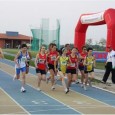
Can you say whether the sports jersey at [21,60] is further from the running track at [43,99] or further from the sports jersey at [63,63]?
the sports jersey at [63,63]

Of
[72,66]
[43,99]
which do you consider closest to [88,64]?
[72,66]

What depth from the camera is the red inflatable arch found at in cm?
2373

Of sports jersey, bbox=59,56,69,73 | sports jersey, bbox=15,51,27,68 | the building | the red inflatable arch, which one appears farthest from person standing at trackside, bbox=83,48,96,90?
the building

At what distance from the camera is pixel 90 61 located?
14469 mm

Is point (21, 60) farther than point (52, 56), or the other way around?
point (52, 56)

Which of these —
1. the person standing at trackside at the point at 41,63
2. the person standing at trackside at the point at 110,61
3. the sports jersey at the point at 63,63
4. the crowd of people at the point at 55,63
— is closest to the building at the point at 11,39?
the person standing at trackside at the point at 110,61

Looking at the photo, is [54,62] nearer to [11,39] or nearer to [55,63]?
[55,63]

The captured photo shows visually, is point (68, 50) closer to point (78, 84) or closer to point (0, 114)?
point (78, 84)

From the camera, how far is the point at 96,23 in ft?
91.1

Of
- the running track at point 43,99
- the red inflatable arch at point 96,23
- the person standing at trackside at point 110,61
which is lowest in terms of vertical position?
the running track at point 43,99

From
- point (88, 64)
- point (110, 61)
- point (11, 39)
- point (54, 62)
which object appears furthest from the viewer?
point (11, 39)

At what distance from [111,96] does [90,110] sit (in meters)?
3.15

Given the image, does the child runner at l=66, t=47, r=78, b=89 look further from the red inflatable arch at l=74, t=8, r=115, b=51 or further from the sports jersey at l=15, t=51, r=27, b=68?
the red inflatable arch at l=74, t=8, r=115, b=51

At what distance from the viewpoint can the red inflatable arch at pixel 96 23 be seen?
23.7m
